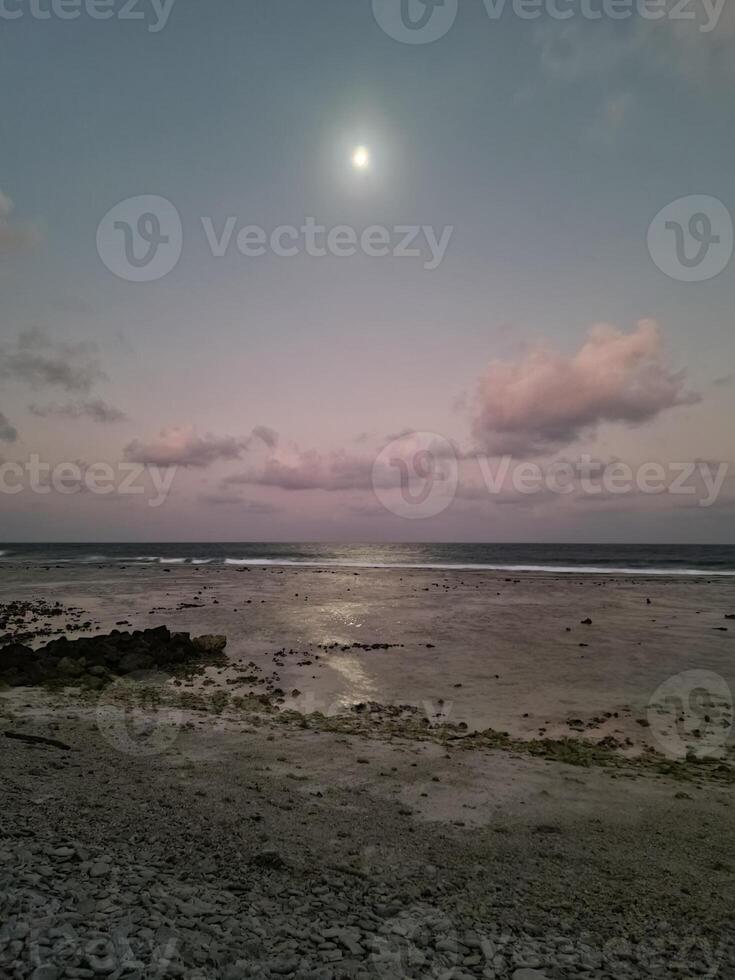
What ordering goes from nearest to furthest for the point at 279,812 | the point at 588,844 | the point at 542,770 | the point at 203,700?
the point at 588,844 < the point at 279,812 < the point at 542,770 < the point at 203,700

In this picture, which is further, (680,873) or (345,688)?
(345,688)

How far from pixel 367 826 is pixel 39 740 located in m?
6.59

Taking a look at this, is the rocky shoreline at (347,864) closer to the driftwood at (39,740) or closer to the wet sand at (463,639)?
the driftwood at (39,740)

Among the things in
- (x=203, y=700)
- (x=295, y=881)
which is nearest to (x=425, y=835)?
(x=295, y=881)

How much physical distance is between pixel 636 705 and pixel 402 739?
722cm

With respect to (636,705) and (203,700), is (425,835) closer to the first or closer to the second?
(203,700)

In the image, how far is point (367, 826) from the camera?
Answer: 7418mm

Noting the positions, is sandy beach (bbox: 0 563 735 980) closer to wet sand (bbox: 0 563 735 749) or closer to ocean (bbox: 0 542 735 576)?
wet sand (bbox: 0 563 735 749)

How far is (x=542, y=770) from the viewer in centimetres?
977

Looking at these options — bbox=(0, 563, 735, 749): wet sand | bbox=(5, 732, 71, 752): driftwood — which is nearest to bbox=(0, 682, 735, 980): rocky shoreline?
bbox=(5, 732, 71, 752): driftwood

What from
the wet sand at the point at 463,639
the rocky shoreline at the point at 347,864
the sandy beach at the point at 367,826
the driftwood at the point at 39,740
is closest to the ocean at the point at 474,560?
the wet sand at the point at 463,639

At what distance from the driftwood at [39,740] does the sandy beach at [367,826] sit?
0.09m

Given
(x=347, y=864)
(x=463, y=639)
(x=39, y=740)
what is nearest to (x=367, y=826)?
(x=347, y=864)

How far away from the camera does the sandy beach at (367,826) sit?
16.3 feet
